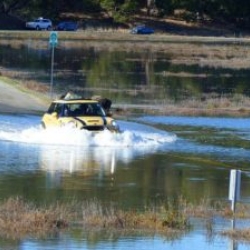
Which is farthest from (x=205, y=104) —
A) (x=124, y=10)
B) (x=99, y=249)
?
(x=124, y=10)

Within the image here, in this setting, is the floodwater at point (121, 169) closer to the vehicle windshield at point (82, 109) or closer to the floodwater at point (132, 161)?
the floodwater at point (132, 161)

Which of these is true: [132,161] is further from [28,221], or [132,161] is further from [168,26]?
[168,26]

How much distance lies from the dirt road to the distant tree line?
233 feet

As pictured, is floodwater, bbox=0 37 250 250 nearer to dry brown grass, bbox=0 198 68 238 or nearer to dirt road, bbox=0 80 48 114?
dry brown grass, bbox=0 198 68 238

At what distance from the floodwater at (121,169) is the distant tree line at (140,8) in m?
82.0

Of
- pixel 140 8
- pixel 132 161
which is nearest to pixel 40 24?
pixel 140 8

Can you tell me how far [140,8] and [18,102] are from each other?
88.4 meters

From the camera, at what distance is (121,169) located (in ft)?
80.6

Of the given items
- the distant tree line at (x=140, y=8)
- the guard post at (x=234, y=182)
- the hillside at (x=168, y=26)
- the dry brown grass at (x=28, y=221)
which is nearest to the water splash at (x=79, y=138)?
the guard post at (x=234, y=182)

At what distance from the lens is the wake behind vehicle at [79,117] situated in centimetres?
2959

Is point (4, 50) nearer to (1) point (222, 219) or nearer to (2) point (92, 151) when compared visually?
(2) point (92, 151)

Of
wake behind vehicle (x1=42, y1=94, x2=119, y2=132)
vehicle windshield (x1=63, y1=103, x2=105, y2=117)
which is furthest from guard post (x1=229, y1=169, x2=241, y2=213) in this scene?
vehicle windshield (x1=63, y1=103, x2=105, y2=117)

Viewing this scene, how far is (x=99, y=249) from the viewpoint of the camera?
13984 mm

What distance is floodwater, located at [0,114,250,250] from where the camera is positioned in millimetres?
14828
